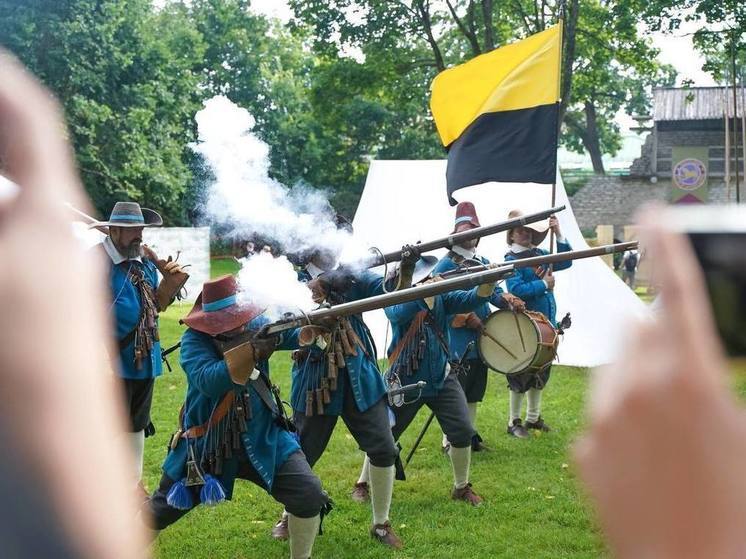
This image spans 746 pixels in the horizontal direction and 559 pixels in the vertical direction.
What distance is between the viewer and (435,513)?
258 inches

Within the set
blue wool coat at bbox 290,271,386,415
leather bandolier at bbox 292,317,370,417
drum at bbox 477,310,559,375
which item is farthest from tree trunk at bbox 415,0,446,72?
leather bandolier at bbox 292,317,370,417

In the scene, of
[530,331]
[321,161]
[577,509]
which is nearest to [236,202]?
[530,331]

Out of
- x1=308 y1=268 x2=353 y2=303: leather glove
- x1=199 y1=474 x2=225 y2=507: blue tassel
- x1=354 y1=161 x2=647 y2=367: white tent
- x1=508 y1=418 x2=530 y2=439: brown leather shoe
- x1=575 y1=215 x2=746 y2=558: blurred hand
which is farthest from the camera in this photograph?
x1=354 y1=161 x2=647 y2=367: white tent

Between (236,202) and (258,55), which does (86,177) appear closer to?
(258,55)

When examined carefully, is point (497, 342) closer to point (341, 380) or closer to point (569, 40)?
point (341, 380)

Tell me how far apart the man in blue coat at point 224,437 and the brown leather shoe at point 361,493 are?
80.8 inches

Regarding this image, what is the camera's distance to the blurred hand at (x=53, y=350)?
2.23 ft

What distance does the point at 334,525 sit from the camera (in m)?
6.32

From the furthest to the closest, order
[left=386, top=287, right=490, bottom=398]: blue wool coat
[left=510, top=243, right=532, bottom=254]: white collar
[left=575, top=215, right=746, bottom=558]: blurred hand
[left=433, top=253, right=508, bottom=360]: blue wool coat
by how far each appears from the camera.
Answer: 1. [left=510, top=243, right=532, bottom=254]: white collar
2. [left=433, top=253, right=508, bottom=360]: blue wool coat
3. [left=386, top=287, right=490, bottom=398]: blue wool coat
4. [left=575, top=215, right=746, bottom=558]: blurred hand

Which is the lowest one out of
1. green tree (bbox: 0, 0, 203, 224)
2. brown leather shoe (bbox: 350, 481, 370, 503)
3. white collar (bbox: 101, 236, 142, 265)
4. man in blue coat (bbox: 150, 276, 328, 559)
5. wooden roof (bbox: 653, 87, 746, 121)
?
brown leather shoe (bbox: 350, 481, 370, 503)

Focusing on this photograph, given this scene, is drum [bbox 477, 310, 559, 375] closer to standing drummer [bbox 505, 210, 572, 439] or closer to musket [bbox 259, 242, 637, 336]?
standing drummer [bbox 505, 210, 572, 439]

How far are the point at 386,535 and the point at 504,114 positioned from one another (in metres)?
4.11

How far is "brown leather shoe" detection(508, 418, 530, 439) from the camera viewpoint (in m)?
8.80

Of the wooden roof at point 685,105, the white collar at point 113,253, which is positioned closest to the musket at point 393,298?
the white collar at point 113,253
